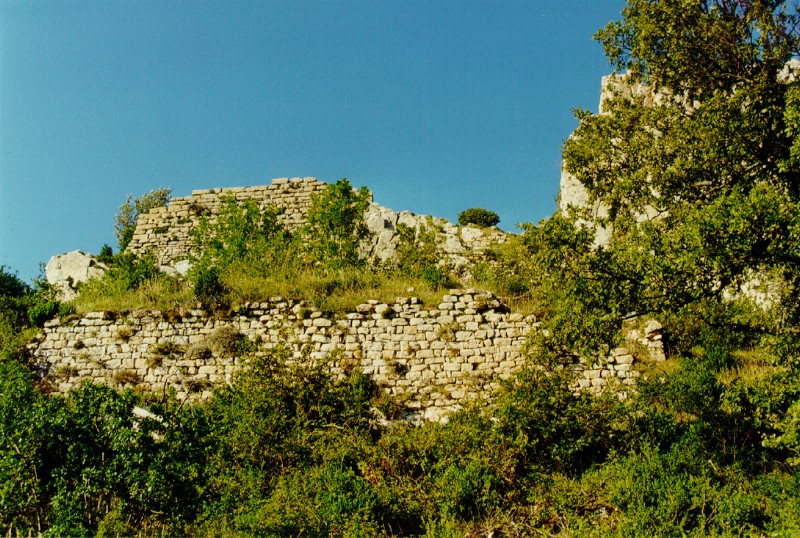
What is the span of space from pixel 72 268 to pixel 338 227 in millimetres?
11040

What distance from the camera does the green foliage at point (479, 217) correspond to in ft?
116

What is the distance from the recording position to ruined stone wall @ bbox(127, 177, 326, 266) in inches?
778

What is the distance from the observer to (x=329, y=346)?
39.9 ft

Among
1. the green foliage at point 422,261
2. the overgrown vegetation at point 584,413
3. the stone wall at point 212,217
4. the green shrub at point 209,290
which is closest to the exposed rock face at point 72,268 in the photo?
the stone wall at point 212,217

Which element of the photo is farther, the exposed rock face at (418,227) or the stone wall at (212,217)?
the exposed rock face at (418,227)

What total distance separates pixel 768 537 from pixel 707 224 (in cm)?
379

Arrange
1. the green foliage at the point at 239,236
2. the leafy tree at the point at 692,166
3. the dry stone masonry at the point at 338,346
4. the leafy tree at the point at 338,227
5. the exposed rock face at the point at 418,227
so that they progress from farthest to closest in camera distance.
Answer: the exposed rock face at the point at 418,227
the green foliage at the point at 239,236
the leafy tree at the point at 338,227
the dry stone masonry at the point at 338,346
the leafy tree at the point at 692,166

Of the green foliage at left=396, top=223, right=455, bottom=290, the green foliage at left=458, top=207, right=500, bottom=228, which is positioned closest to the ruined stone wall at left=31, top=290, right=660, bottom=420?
the green foliage at left=396, top=223, right=455, bottom=290

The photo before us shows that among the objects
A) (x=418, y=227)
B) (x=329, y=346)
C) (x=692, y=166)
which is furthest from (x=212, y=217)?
(x=692, y=166)

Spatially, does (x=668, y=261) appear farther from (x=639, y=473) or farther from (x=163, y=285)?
(x=163, y=285)

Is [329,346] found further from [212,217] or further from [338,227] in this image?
[212,217]

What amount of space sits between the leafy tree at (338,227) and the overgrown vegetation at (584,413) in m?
3.46

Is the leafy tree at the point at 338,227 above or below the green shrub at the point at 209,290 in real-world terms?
above

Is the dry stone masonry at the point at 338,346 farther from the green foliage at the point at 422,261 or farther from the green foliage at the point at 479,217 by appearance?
the green foliage at the point at 479,217
